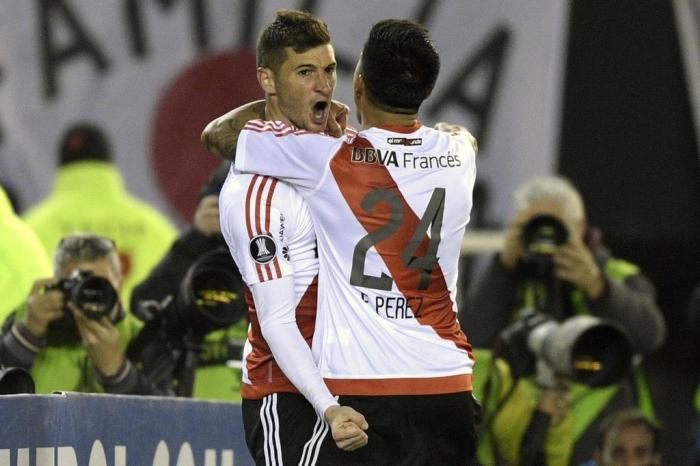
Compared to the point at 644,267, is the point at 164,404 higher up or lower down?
lower down

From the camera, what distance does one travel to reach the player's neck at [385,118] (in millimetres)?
3727

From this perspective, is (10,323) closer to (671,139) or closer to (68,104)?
(68,104)

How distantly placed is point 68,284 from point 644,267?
12.3 ft

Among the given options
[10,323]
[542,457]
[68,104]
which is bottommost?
[542,457]

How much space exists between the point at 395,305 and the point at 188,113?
15.6ft

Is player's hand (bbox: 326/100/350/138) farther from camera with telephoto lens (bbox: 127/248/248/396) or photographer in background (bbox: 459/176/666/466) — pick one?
photographer in background (bbox: 459/176/666/466)

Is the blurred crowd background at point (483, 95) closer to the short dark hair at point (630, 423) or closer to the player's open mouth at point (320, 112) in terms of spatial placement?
the short dark hair at point (630, 423)

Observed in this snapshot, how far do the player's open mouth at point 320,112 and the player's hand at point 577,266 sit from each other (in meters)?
2.61

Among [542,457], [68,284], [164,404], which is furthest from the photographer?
[542,457]

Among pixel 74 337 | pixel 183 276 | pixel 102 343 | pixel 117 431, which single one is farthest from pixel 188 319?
pixel 117 431

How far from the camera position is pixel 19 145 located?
8.05 meters

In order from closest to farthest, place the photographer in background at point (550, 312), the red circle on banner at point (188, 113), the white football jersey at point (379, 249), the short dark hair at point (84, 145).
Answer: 1. the white football jersey at point (379, 249)
2. the photographer in background at point (550, 312)
3. the short dark hair at point (84, 145)
4. the red circle on banner at point (188, 113)

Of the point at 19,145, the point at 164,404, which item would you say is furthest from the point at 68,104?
the point at 164,404

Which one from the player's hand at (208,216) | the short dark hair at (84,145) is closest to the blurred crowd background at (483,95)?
the short dark hair at (84,145)
